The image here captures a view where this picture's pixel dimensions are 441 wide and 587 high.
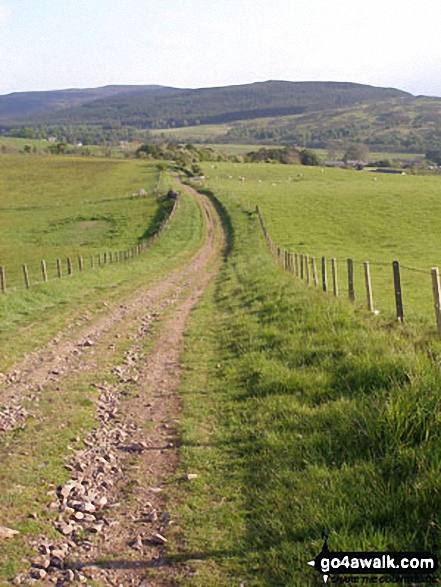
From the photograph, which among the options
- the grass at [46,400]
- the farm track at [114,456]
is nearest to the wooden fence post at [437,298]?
the farm track at [114,456]

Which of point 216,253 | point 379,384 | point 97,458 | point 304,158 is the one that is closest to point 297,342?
point 379,384

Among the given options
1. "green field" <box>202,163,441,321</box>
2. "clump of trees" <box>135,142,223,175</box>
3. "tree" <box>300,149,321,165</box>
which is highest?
"clump of trees" <box>135,142,223,175</box>

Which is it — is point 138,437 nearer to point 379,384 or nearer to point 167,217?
point 379,384

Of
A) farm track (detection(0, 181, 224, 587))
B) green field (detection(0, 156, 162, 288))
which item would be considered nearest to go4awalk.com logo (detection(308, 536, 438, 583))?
farm track (detection(0, 181, 224, 587))

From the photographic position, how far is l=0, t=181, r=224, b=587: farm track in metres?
5.54

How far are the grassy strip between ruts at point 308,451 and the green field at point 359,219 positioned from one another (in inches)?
569

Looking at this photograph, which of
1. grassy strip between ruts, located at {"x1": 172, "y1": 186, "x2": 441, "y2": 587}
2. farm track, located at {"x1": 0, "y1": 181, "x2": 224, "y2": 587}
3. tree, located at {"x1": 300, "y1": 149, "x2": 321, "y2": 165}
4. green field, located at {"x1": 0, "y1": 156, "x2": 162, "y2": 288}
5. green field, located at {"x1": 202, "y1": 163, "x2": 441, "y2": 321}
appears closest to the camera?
grassy strip between ruts, located at {"x1": 172, "y1": 186, "x2": 441, "y2": 587}

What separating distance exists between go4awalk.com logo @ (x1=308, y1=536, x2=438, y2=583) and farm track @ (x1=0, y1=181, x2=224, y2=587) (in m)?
1.30

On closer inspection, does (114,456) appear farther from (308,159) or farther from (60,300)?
(308,159)

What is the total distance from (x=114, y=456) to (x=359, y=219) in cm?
6619

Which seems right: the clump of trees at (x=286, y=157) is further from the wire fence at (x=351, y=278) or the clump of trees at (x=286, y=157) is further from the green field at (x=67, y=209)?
the wire fence at (x=351, y=278)

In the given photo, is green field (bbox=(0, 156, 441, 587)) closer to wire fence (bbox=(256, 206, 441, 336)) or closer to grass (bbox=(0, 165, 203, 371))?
grass (bbox=(0, 165, 203, 371))

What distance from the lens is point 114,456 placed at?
8070 mm

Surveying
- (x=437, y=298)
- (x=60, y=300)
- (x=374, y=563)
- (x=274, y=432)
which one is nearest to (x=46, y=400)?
(x=274, y=432)
